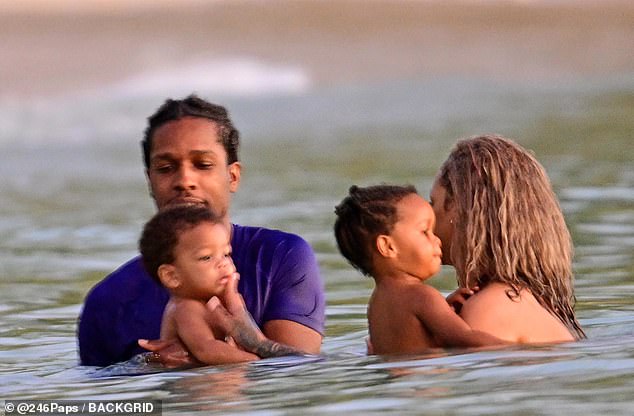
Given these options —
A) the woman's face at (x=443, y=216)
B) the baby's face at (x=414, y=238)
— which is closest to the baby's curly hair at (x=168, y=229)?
the baby's face at (x=414, y=238)

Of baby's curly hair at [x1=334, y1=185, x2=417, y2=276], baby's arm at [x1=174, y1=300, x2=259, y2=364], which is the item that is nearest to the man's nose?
baby's arm at [x1=174, y1=300, x2=259, y2=364]

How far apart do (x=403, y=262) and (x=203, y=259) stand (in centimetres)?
80

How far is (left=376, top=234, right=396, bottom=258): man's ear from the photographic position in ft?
22.7

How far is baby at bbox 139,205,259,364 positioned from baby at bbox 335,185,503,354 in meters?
0.53

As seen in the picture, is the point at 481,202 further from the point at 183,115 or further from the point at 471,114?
the point at 471,114

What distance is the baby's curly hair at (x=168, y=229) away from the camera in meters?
7.02

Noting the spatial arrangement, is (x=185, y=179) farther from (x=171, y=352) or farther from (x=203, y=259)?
(x=171, y=352)

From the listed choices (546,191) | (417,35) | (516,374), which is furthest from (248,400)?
(417,35)

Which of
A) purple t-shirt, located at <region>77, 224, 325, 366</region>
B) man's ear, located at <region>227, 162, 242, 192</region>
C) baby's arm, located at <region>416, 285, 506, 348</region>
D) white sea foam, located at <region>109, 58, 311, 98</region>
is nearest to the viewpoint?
baby's arm, located at <region>416, 285, 506, 348</region>

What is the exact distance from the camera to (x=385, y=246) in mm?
6938

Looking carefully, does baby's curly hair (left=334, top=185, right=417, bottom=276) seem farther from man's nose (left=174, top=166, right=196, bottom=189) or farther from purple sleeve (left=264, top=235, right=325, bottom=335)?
man's nose (left=174, top=166, right=196, bottom=189)

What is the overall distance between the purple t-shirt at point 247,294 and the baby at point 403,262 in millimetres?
666

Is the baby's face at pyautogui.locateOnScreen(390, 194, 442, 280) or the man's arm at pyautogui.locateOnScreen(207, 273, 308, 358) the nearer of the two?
the baby's face at pyautogui.locateOnScreen(390, 194, 442, 280)

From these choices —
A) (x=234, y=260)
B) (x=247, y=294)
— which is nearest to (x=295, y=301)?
(x=247, y=294)
